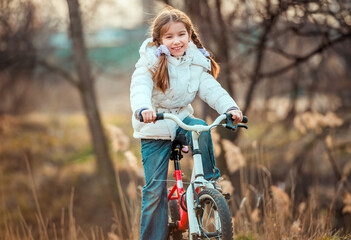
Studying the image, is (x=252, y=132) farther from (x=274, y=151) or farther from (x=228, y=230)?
(x=228, y=230)

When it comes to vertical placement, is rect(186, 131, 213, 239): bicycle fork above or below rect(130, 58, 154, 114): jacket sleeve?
below

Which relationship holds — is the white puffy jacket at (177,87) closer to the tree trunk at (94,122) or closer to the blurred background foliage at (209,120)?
the blurred background foliage at (209,120)

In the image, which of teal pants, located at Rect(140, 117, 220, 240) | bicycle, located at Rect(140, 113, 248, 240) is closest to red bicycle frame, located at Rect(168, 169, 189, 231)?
bicycle, located at Rect(140, 113, 248, 240)

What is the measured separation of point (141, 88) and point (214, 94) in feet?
1.74

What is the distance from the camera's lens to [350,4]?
5074 millimetres

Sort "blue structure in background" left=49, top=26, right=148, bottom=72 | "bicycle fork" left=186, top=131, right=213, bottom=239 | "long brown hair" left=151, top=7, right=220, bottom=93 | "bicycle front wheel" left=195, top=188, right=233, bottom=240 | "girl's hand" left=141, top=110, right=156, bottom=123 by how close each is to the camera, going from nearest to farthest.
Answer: "bicycle front wheel" left=195, top=188, right=233, bottom=240 → "girl's hand" left=141, top=110, right=156, bottom=123 → "bicycle fork" left=186, top=131, right=213, bottom=239 → "long brown hair" left=151, top=7, right=220, bottom=93 → "blue structure in background" left=49, top=26, right=148, bottom=72

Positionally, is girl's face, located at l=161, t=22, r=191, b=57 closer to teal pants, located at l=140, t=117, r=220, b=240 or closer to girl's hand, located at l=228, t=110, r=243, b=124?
teal pants, located at l=140, t=117, r=220, b=240

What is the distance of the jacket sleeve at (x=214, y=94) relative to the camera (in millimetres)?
3113

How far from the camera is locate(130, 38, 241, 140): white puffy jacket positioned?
309 cm

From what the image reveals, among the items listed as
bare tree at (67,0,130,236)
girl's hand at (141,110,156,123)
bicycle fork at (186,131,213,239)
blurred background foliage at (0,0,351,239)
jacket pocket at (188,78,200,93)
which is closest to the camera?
girl's hand at (141,110,156,123)

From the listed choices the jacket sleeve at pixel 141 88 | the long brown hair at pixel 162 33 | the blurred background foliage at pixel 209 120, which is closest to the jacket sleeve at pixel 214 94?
the long brown hair at pixel 162 33

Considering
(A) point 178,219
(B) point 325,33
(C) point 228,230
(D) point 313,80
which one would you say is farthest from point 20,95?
(C) point 228,230

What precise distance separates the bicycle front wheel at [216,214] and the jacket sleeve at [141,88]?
623mm

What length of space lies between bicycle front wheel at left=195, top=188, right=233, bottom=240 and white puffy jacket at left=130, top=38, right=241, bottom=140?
0.55 m
